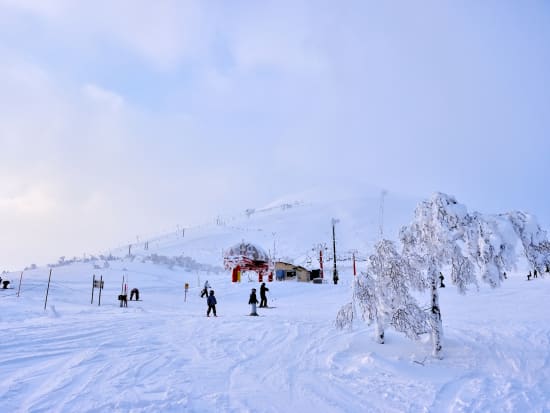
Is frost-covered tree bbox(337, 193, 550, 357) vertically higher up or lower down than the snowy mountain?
higher up

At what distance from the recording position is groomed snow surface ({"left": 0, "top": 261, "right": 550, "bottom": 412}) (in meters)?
7.32

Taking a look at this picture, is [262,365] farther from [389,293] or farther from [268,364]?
[389,293]

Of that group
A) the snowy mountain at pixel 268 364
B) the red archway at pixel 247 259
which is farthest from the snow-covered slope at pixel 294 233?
the snowy mountain at pixel 268 364

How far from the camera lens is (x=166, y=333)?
13.6m

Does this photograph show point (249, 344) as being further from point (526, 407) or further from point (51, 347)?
point (526, 407)

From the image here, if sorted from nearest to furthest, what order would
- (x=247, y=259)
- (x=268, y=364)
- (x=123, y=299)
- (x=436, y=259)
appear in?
(x=268, y=364)
(x=436, y=259)
(x=123, y=299)
(x=247, y=259)

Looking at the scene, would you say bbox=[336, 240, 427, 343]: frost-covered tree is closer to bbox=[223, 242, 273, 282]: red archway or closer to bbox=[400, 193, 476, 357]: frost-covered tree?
bbox=[400, 193, 476, 357]: frost-covered tree

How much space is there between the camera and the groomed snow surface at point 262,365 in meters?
7.32

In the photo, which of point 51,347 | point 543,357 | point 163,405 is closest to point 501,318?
point 543,357

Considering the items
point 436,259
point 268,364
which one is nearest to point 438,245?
point 436,259

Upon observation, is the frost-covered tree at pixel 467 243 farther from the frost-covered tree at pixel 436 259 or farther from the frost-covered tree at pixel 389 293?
the frost-covered tree at pixel 389 293

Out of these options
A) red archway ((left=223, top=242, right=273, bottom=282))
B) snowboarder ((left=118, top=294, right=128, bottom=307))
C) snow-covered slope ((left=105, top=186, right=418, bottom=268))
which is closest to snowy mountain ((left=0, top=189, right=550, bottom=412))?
snowboarder ((left=118, top=294, right=128, bottom=307))

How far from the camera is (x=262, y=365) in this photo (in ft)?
32.9

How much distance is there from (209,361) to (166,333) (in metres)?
4.10
